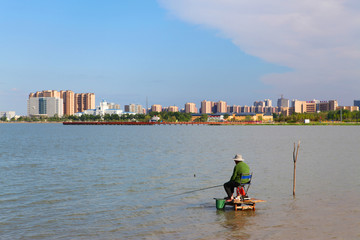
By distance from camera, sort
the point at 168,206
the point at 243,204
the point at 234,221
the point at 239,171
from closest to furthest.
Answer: the point at 234,221 < the point at 239,171 < the point at 243,204 < the point at 168,206

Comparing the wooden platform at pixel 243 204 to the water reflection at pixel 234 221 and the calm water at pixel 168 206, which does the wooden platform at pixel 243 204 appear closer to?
the water reflection at pixel 234 221

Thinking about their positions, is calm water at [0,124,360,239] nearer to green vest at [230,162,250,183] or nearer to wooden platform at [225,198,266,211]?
wooden platform at [225,198,266,211]

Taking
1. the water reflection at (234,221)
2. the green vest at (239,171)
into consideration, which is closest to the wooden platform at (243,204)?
the water reflection at (234,221)

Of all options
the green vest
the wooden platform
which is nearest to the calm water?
the wooden platform

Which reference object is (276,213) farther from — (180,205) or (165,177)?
(165,177)

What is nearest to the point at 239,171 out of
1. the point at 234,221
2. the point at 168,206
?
the point at 234,221

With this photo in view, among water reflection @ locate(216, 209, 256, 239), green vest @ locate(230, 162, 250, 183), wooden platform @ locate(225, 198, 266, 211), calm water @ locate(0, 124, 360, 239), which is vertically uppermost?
green vest @ locate(230, 162, 250, 183)

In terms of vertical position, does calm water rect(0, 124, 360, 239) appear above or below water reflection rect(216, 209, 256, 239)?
below

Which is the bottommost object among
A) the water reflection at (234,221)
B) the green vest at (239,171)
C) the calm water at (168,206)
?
the calm water at (168,206)

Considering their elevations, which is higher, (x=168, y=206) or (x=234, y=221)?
(x=234, y=221)

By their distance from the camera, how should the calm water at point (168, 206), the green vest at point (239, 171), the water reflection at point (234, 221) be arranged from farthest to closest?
the green vest at point (239, 171) < the calm water at point (168, 206) < the water reflection at point (234, 221)

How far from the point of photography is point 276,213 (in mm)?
15523

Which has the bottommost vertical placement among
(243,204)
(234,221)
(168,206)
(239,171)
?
(168,206)

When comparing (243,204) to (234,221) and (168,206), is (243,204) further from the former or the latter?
(168,206)
